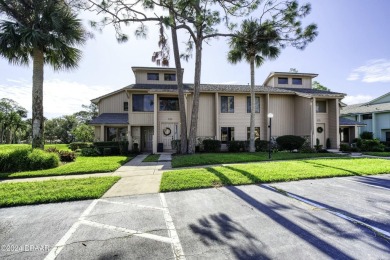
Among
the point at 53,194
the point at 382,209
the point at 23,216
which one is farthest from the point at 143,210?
the point at 382,209

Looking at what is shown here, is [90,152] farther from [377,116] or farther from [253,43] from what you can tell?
[377,116]

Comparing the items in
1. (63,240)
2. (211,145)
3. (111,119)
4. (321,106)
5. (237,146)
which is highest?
(321,106)

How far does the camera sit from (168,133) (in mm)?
16453

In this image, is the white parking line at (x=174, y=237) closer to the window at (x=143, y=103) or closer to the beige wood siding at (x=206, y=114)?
the beige wood siding at (x=206, y=114)

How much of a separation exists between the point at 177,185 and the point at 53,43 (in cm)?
1059

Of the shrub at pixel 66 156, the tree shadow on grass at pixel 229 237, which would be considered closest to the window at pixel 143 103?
the shrub at pixel 66 156

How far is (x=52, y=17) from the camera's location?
397 inches

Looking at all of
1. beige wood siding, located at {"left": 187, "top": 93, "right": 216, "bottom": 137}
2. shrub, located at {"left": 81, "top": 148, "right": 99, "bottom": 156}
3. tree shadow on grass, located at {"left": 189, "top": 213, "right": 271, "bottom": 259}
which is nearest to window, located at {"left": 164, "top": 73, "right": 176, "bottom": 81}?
beige wood siding, located at {"left": 187, "top": 93, "right": 216, "bottom": 137}

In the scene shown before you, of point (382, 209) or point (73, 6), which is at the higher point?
point (73, 6)

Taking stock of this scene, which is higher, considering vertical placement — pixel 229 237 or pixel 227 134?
pixel 227 134

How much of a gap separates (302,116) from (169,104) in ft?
39.5

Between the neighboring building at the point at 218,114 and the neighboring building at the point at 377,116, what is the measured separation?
1089 centimetres

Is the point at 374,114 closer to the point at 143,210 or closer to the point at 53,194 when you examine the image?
the point at 143,210

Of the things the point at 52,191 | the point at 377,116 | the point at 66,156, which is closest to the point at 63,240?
the point at 52,191
